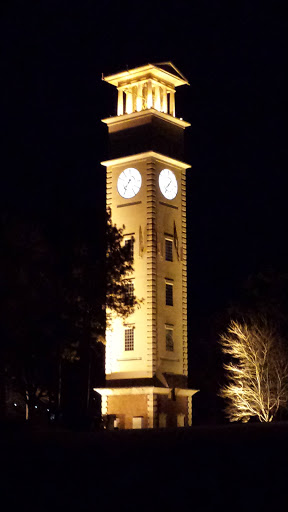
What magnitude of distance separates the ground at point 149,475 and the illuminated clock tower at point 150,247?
25.2 metres

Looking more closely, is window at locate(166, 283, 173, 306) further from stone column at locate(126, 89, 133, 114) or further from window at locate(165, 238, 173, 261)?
stone column at locate(126, 89, 133, 114)

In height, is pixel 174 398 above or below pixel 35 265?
Answer: below

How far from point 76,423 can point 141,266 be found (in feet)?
35.9

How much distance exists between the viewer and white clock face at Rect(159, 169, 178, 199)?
5666 cm

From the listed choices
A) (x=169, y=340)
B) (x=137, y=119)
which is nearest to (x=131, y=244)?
(x=169, y=340)

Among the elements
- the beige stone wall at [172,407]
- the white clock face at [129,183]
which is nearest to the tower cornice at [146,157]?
the white clock face at [129,183]

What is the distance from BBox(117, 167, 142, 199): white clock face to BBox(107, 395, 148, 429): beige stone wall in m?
11.2

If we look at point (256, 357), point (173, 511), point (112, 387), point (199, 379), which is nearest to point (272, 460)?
point (173, 511)

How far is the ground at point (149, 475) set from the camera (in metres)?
18.2

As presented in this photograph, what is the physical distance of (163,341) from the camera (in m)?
55.3

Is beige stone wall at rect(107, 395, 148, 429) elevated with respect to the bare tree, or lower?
lower

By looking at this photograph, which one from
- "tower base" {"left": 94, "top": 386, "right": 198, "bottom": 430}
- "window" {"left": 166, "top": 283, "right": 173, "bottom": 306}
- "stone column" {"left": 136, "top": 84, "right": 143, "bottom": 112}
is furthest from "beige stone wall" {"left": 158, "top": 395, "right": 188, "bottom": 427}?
"stone column" {"left": 136, "top": 84, "right": 143, "bottom": 112}

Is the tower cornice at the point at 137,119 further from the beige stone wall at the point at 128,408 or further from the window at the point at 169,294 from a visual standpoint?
the beige stone wall at the point at 128,408

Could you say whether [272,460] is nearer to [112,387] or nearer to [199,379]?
[112,387]
